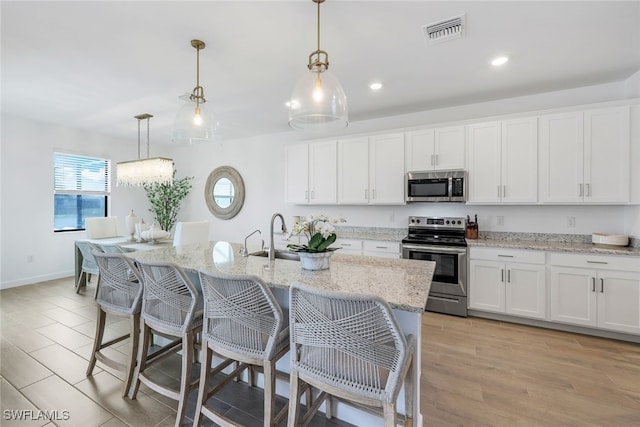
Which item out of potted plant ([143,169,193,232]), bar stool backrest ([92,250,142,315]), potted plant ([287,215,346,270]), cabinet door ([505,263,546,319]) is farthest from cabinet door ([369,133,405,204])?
potted plant ([143,169,193,232])

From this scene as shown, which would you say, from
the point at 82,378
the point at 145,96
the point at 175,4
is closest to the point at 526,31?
the point at 175,4

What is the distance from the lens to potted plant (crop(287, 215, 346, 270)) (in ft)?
6.10

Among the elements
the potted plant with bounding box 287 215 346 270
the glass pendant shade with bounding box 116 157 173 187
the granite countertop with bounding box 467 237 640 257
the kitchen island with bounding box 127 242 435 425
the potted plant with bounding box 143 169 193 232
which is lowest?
the kitchen island with bounding box 127 242 435 425

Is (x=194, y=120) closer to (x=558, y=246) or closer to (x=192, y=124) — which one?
(x=192, y=124)

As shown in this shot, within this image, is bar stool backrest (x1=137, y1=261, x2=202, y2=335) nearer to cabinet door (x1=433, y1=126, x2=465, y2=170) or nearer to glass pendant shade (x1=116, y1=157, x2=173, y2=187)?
glass pendant shade (x1=116, y1=157, x2=173, y2=187)

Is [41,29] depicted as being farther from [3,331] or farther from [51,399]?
[3,331]

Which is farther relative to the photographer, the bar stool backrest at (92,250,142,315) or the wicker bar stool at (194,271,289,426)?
the bar stool backrest at (92,250,142,315)

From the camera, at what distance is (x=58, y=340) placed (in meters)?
2.83

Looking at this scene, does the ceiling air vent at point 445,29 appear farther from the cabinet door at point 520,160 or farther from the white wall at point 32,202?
the white wall at point 32,202

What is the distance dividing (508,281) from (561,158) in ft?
4.85

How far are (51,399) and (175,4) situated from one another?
2847mm

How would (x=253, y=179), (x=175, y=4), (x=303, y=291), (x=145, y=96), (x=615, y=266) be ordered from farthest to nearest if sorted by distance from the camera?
(x=253, y=179) < (x=145, y=96) < (x=615, y=266) < (x=175, y=4) < (x=303, y=291)

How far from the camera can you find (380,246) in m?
3.88

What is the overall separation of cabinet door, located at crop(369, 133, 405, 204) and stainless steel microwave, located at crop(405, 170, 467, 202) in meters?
0.15
